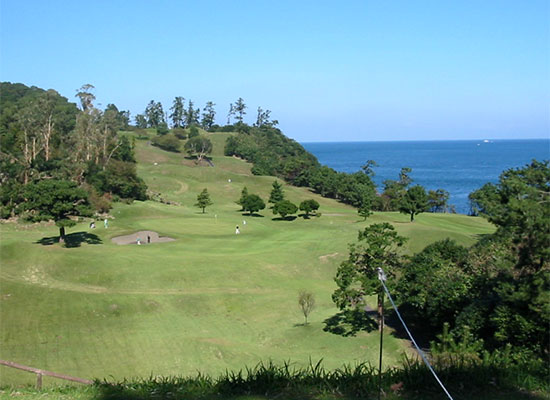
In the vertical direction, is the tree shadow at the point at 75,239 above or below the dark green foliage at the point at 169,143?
below

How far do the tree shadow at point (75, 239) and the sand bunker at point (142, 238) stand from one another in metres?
2.18

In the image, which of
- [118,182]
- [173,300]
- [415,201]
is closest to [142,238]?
[173,300]

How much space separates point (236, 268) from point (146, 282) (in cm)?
709

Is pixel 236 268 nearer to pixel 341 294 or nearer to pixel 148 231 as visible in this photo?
pixel 341 294

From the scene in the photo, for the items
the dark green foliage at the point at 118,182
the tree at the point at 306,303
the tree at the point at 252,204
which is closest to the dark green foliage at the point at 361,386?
the tree at the point at 306,303

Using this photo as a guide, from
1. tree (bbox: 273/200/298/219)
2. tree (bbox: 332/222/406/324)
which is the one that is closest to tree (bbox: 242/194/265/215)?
tree (bbox: 273/200/298/219)

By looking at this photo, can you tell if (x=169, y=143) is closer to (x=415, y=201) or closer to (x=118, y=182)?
(x=118, y=182)

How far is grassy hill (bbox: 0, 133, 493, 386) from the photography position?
22.9 m

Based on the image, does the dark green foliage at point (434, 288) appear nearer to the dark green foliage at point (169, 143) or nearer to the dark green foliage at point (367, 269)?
the dark green foliage at point (367, 269)

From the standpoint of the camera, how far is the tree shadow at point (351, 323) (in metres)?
28.2

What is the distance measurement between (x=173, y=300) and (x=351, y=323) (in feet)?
35.9

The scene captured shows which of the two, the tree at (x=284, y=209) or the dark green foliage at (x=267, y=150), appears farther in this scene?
the dark green foliage at (x=267, y=150)

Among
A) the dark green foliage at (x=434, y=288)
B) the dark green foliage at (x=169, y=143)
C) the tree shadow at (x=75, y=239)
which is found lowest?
the tree shadow at (x=75, y=239)

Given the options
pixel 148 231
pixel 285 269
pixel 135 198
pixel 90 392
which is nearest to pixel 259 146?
pixel 135 198
